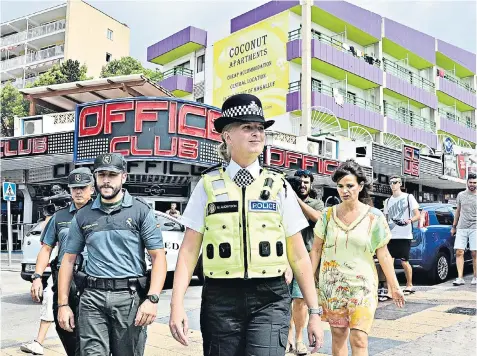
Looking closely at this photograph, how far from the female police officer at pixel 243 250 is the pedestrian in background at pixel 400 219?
18.4 feet

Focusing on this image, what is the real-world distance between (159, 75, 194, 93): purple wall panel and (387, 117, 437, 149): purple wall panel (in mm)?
13354

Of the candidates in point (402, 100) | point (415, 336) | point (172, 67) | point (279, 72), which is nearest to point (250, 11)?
point (279, 72)

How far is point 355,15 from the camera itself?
2942 cm

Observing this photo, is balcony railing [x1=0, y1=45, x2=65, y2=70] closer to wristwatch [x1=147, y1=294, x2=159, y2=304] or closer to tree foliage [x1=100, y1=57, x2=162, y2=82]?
tree foliage [x1=100, y1=57, x2=162, y2=82]

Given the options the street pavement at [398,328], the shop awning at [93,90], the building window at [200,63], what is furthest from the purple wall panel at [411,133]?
the street pavement at [398,328]

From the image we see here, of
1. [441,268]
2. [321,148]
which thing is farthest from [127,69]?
[441,268]

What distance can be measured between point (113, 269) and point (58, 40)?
47976mm

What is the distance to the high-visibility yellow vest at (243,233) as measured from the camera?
2508 millimetres

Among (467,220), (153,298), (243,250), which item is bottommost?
(153,298)

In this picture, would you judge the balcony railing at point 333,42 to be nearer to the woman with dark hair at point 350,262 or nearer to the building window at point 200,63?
the building window at point 200,63

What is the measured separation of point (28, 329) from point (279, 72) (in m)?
23.0

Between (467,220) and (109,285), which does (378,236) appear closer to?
(109,285)

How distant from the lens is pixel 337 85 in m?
29.7

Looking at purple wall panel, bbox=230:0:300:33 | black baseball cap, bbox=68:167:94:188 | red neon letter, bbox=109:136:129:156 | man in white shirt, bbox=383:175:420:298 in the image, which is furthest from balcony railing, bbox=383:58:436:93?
black baseball cap, bbox=68:167:94:188
